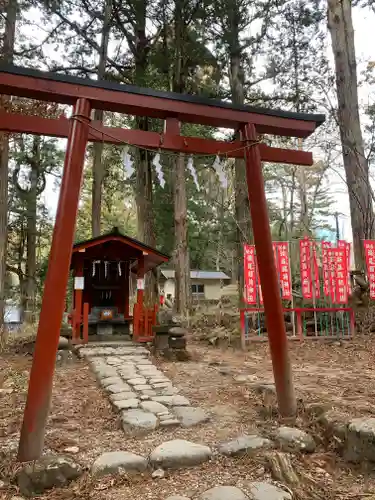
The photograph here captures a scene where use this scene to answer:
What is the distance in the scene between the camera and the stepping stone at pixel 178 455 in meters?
3.39

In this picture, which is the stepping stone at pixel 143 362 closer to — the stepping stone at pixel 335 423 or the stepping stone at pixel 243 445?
the stepping stone at pixel 243 445

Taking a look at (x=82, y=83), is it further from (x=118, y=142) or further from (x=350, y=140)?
(x=350, y=140)

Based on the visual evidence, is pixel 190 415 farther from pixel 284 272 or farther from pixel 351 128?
pixel 351 128

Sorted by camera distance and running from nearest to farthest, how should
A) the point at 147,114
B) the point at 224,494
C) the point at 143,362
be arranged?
the point at 224,494, the point at 147,114, the point at 143,362

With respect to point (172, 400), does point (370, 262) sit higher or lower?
higher

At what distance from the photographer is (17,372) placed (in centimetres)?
685

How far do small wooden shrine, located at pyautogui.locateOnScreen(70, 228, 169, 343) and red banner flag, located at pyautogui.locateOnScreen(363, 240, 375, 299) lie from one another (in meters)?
5.41

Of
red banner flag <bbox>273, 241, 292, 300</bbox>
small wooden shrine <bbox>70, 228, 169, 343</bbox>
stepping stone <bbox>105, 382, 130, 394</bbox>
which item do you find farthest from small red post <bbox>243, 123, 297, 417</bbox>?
small wooden shrine <bbox>70, 228, 169, 343</bbox>

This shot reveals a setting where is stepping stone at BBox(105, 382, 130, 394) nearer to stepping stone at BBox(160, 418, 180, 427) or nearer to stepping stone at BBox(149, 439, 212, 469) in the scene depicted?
stepping stone at BBox(160, 418, 180, 427)

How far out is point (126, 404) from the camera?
4793mm

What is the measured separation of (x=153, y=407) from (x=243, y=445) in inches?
57.2

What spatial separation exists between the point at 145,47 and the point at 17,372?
43.0 feet

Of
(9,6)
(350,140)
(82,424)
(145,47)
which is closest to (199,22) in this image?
(145,47)

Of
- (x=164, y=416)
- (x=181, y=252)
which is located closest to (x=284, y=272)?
(x=181, y=252)
